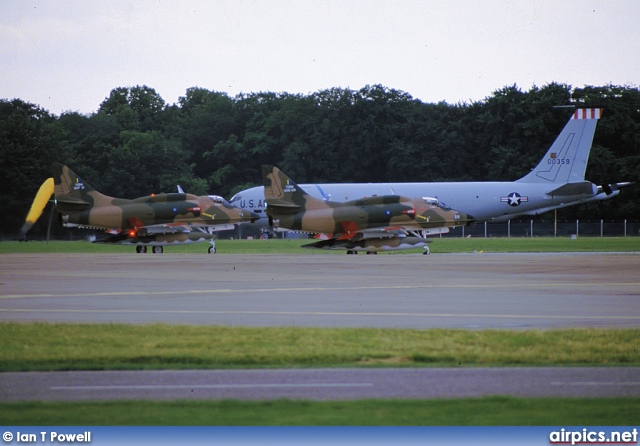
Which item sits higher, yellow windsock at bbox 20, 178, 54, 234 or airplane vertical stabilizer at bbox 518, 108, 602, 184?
airplane vertical stabilizer at bbox 518, 108, 602, 184

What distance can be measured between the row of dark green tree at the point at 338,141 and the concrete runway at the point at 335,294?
48.0 m

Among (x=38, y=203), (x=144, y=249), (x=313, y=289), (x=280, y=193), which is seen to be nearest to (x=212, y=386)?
(x=313, y=289)

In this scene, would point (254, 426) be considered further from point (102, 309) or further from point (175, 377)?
point (102, 309)

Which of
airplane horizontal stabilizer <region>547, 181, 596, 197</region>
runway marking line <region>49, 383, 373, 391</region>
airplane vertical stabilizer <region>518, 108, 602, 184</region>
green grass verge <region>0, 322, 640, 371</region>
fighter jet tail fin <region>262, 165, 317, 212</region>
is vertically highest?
airplane vertical stabilizer <region>518, 108, 602, 184</region>

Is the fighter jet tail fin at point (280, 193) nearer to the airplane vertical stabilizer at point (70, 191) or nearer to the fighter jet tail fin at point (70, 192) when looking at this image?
the airplane vertical stabilizer at point (70, 191)

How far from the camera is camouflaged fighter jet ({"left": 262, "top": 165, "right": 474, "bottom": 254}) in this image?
1842 inches

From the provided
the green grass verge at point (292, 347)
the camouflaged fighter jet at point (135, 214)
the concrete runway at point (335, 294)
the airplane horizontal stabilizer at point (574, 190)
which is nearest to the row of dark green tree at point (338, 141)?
the airplane horizontal stabilizer at point (574, 190)

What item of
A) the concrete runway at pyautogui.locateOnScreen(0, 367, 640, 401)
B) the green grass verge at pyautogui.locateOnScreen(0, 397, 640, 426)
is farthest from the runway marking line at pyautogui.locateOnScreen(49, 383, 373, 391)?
the green grass verge at pyautogui.locateOnScreen(0, 397, 640, 426)

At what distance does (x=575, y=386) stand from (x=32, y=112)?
90.3 meters

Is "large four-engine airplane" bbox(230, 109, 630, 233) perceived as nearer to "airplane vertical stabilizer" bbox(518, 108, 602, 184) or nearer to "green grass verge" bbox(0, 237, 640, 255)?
"airplane vertical stabilizer" bbox(518, 108, 602, 184)

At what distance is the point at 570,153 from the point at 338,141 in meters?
42.9

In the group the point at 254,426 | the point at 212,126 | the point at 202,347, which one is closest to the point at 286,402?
the point at 254,426

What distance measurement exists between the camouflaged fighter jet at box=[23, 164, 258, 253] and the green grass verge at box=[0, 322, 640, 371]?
1445 inches

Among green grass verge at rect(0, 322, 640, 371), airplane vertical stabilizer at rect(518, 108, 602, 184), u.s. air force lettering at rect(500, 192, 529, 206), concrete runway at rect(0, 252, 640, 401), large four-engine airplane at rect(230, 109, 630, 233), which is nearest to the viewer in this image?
concrete runway at rect(0, 252, 640, 401)
